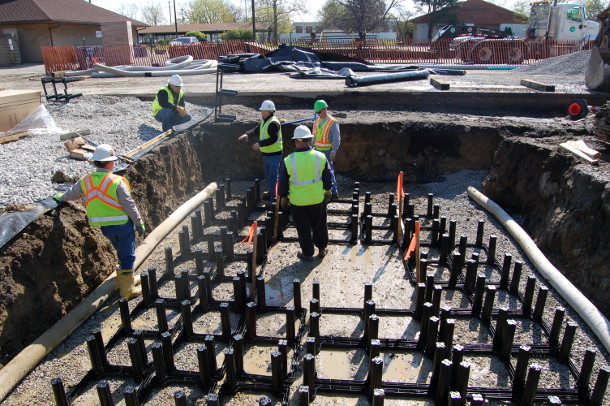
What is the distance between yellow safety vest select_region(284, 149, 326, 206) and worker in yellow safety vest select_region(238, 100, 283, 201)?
6.46 feet

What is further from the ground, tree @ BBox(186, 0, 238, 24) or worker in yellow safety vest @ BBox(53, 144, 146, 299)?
tree @ BBox(186, 0, 238, 24)

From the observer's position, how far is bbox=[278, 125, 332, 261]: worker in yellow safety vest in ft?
20.9

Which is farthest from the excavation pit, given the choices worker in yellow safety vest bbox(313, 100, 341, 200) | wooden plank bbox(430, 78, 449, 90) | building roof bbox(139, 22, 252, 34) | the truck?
building roof bbox(139, 22, 252, 34)

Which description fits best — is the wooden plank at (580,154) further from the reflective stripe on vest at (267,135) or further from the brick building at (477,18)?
the brick building at (477,18)

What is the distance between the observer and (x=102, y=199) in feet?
17.5

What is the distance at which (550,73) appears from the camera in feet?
55.3

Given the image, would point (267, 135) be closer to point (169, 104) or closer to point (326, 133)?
point (326, 133)

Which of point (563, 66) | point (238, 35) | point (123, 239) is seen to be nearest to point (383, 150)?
point (123, 239)

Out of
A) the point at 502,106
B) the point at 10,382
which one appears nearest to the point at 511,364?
the point at 10,382

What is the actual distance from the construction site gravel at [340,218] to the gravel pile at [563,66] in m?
3.26

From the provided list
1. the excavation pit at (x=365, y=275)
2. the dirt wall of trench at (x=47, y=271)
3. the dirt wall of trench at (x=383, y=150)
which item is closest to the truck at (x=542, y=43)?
the excavation pit at (x=365, y=275)

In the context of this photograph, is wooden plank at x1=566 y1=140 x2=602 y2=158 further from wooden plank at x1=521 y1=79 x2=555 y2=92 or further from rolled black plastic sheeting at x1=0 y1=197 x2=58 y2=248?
rolled black plastic sheeting at x1=0 y1=197 x2=58 y2=248

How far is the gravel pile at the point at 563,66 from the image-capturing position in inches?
644

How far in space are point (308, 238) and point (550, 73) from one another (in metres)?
14.5
